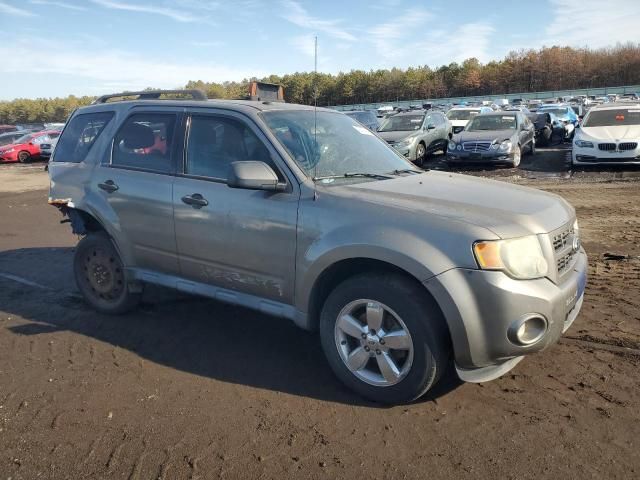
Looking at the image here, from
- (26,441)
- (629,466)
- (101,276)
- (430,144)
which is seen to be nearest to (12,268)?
(101,276)

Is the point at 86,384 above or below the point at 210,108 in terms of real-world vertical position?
below

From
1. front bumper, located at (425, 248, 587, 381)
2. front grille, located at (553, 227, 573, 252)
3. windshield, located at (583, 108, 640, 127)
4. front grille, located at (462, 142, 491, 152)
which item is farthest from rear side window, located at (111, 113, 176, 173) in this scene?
windshield, located at (583, 108, 640, 127)

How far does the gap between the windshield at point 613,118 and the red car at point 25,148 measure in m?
24.9

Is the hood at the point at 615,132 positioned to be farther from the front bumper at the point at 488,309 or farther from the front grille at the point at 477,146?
the front bumper at the point at 488,309

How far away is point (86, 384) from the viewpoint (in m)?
3.71

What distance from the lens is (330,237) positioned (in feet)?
11.1

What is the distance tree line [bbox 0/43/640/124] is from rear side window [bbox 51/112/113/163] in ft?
278

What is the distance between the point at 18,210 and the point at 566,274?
12.3 m

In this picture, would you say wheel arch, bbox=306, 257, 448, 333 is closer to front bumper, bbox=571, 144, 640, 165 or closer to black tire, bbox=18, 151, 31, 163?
front bumper, bbox=571, 144, 640, 165

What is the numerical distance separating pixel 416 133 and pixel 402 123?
3.77 ft

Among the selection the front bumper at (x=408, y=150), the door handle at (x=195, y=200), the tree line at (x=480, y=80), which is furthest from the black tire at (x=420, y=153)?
the tree line at (x=480, y=80)

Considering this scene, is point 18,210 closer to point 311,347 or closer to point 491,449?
point 311,347

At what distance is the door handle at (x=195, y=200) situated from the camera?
4020mm

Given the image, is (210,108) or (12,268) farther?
(12,268)
